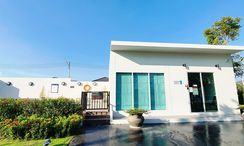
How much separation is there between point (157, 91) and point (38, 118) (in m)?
5.79

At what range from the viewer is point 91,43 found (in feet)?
59.5

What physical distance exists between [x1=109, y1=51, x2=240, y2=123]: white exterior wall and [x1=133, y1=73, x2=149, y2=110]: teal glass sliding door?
1.16 ft

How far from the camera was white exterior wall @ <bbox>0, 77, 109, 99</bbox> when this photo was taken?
11.3 meters

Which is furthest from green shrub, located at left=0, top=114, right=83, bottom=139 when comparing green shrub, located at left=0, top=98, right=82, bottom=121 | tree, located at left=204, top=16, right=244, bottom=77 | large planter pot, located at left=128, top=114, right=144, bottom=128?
tree, located at left=204, top=16, right=244, bottom=77

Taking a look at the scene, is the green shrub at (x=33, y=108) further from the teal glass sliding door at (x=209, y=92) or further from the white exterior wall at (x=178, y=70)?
the teal glass sliding door at (x=209, y=92)

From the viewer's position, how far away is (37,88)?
11.7 m

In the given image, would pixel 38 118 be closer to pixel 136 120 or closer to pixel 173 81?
pixel 136 120

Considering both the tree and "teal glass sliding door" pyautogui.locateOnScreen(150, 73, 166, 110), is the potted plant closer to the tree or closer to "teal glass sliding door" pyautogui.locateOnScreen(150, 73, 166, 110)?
"teal glass sliding door" pyautogui.locateOnScreen(150, 73, 166, 110)

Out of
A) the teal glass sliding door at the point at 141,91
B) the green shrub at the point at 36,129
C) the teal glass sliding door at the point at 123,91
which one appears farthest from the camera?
the teal glass sliding door at the point at 141,91

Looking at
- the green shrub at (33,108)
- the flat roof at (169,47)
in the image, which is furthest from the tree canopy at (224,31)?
the green shrub at (33,108)

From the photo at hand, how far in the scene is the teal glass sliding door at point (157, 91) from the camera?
277 inches

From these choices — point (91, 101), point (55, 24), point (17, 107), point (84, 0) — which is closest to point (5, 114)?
point (17, 107)

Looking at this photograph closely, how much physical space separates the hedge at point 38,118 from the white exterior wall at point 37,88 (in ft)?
20.0

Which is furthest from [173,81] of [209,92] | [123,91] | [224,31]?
[224,31]
